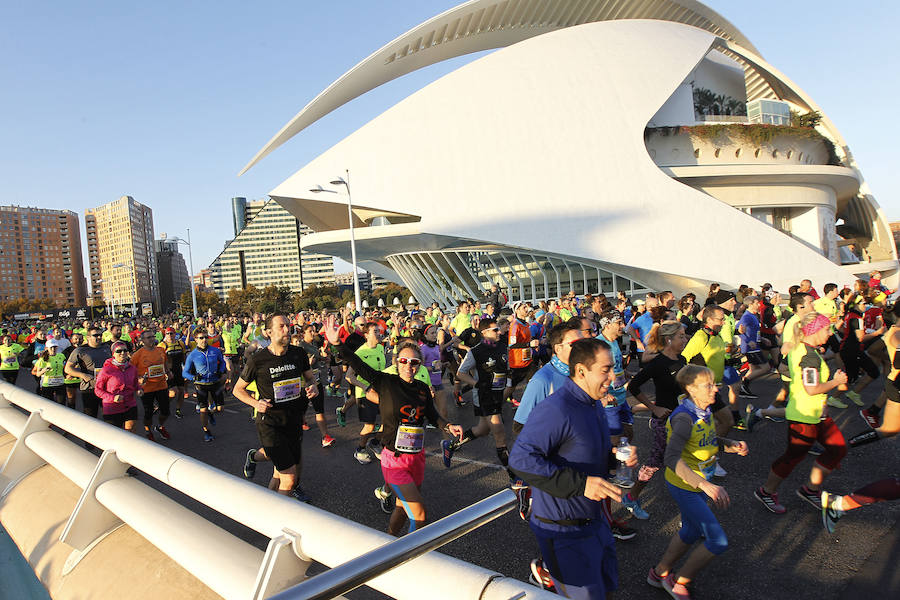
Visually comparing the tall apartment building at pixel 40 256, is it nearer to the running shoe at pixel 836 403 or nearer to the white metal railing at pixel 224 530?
the white metal railing at pixel 224 530

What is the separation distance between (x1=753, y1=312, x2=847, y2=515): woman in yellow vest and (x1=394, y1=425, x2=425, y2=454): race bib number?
109 inches

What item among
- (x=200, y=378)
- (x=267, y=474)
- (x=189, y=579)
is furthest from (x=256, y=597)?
(x=200, y=378)

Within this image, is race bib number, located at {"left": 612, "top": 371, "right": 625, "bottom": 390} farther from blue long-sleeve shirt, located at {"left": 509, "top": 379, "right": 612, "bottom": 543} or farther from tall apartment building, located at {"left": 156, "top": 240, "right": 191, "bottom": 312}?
tall apartment building, located at {"left": 156, "top": 240, "right": 191, "bottom": 312}

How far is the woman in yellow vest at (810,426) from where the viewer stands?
12.8 ft

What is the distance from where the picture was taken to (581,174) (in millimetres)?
24359

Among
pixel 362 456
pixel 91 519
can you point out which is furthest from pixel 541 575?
pixel 362 456

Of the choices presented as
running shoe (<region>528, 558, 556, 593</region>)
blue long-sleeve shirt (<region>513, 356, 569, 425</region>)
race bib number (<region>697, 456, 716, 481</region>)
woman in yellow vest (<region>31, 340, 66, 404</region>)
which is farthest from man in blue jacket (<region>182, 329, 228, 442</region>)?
race bib number (<region>697, 456, 716, 481</region>)

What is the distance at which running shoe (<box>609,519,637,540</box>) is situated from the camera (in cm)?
369

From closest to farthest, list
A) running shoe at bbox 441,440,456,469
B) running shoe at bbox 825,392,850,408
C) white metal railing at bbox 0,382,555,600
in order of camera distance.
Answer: white metal railing at bbox 0,382,555,600, running shoe at bbox 441,440,456,469, running shoe at bbox 825,392,850,408

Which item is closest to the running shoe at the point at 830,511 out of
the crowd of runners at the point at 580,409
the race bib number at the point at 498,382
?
the crowd of runners at the point at 580,409

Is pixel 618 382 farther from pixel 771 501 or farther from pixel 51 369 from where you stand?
pixel 51 369

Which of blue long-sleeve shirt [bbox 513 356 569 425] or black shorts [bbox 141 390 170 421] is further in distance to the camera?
black shorts [bbox 141 390 170 421]

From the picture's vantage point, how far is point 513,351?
6.18 metres

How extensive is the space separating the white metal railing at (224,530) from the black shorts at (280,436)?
1294 mm
